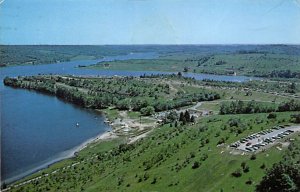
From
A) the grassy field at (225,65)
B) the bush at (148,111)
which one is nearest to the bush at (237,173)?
the bush at (148,111)

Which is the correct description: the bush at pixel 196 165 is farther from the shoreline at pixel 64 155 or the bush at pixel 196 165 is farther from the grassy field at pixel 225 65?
the grassy field at pixel 225 65

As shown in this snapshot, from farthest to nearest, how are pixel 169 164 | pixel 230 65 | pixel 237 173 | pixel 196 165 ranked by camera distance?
pixel 230 65
pixel 169 164
pixel 196 165
pixel 237 173

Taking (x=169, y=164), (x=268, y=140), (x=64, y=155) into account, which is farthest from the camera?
(x=64, y=155)

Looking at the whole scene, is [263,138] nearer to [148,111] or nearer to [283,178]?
[283,178]

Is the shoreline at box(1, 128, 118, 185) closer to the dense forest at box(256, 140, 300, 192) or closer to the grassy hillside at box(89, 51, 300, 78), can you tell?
the dense forest at box(256, 140, 300, 192)

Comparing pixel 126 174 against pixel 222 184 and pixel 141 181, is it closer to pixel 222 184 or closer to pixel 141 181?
pixel 141 181

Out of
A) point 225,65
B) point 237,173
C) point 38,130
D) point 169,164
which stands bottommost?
point 38,130

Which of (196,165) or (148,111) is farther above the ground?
(196,165)

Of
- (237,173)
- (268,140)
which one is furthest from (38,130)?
(237,173)

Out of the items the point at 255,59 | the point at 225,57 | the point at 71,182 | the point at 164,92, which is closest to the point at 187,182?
the point at 71,182
